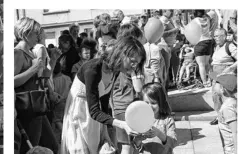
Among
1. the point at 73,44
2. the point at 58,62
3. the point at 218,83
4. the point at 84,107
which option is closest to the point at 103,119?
the point at 84,107

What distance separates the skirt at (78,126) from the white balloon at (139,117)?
386 mm

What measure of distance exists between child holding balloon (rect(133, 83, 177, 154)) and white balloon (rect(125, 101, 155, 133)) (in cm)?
19

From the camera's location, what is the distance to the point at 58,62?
4.92 metres

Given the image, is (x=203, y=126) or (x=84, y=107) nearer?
(x=84, y=107)

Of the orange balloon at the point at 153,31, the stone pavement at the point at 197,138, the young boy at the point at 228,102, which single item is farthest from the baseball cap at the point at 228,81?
the orange balloon at the point at 153,31

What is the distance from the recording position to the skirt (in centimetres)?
284

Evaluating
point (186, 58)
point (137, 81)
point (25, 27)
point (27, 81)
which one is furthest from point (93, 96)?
point (186, 58)

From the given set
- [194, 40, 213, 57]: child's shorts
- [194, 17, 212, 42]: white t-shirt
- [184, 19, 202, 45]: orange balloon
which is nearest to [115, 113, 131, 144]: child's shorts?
[184, 19, 202, 45]: orange balloon

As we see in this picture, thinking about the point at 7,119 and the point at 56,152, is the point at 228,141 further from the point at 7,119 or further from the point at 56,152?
the point at 7,119

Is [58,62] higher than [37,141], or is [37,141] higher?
[58,62]

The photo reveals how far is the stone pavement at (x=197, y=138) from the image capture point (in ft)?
14.9

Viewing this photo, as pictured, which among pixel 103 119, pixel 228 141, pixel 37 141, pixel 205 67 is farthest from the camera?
pixel 205 67

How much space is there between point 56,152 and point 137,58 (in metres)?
1.02

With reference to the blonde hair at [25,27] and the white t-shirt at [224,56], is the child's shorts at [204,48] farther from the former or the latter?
the blonde hair at [25,27]
